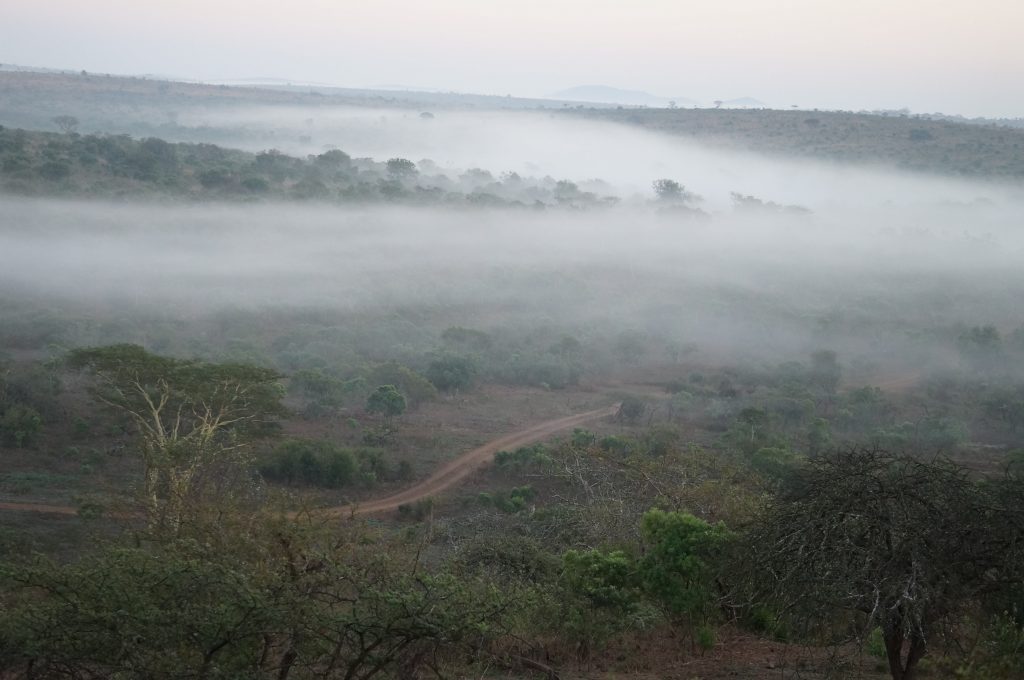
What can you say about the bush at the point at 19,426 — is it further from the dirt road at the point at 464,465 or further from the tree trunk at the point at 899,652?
the tree trunk at the point at 899,652

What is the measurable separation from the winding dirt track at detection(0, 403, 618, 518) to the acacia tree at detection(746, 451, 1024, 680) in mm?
10603

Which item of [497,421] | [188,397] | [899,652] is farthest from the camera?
[497,421]

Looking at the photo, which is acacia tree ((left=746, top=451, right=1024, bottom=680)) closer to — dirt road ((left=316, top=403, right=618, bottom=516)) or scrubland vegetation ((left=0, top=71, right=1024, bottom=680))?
scrubland vegetation ((left=0, top=71, right=1024, bottom=680))

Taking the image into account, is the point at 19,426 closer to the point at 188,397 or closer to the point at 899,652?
the point at 188,397

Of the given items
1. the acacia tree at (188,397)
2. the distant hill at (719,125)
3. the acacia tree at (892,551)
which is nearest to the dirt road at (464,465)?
the acacia tree at (188,397)

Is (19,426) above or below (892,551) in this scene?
below

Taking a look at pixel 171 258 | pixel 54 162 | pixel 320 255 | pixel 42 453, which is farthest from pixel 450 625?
pixel 54 162

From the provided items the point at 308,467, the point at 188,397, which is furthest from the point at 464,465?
the point at 188,397

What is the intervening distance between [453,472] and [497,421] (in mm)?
6063

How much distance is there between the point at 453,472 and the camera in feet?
81.9

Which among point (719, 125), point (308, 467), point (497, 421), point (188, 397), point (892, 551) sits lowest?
point (497, 421)

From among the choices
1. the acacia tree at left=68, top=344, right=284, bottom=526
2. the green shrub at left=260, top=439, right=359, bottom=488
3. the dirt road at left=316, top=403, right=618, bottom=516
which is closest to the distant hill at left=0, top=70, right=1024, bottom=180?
the dirt road at left=316, top=403, right=618, bottom=516

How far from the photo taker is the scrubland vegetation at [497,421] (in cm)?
824

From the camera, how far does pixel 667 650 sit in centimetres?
1082
